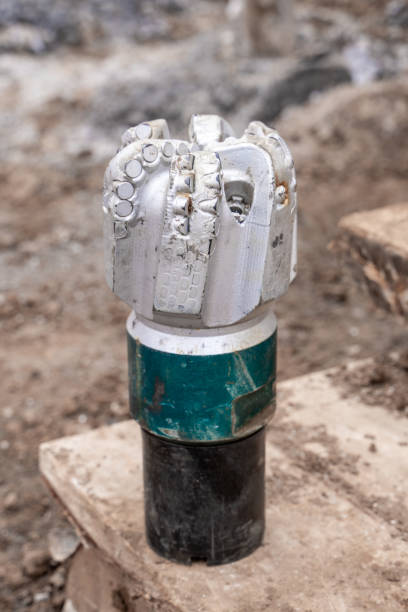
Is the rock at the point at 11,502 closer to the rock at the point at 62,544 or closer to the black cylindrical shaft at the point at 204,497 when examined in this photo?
the rock at the point at 62,544

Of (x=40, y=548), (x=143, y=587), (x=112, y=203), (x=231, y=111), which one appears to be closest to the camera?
(x=112, y=203)

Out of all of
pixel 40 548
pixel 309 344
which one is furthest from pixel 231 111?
pixel 40 548

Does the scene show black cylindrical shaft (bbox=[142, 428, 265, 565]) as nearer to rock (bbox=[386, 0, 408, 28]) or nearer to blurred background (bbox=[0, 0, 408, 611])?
blurred background (bbox=[0, 0, 408, 611])

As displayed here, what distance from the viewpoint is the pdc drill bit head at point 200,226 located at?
147 centimetres

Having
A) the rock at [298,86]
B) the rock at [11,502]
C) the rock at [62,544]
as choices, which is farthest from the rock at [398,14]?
the rock at [62,544]

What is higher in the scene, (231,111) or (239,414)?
(231,111)

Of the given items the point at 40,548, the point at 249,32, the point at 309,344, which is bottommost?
the point at 40,548

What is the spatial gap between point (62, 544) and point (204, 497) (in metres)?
1.00

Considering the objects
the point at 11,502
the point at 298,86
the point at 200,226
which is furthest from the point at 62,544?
the point at 298,86

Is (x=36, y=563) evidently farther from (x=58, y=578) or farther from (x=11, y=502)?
(x=11, y=502)

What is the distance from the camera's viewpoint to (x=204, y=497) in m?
1.75

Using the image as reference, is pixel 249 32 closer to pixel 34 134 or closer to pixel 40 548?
pixel 34 134

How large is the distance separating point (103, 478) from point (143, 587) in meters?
0.41

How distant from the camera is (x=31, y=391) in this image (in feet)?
12.0
